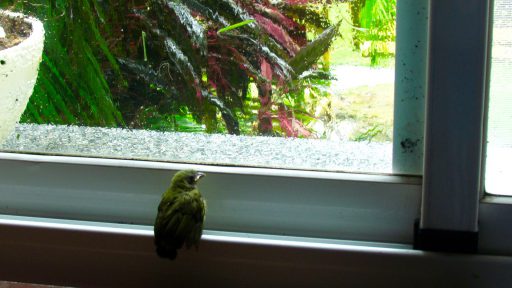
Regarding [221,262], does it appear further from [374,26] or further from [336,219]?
[374,26]

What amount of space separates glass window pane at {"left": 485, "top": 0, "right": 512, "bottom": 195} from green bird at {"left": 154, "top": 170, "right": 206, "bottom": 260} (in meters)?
0.38

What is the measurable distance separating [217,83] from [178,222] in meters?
0.23

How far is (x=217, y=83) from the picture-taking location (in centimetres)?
90

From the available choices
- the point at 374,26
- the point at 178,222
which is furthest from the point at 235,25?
the point at 178,222

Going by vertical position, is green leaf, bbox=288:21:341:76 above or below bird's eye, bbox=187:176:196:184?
above

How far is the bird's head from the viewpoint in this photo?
810 mm

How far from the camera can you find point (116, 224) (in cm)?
87

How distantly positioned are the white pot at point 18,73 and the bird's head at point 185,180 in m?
0.29

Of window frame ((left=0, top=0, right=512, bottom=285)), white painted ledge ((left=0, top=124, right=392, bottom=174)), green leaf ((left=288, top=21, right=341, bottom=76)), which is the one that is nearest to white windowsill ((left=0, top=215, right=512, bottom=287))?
window frame ((left=0, top=0, right=512, bottom=285))

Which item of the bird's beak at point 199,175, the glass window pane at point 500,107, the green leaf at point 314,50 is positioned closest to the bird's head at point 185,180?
the bird's beak at point 199,175

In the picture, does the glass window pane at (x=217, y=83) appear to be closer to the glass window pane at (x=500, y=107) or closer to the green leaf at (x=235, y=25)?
the green leaf at (x=235, y=25)

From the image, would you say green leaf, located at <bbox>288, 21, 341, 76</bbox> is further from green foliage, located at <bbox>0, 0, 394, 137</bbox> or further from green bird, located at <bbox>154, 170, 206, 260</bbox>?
green bird, located at <bbox>154, 170, 206, 260</bbox>

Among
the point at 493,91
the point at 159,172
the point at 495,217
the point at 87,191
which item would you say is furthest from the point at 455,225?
the point at 87,191

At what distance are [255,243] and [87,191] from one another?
0.28 metres
